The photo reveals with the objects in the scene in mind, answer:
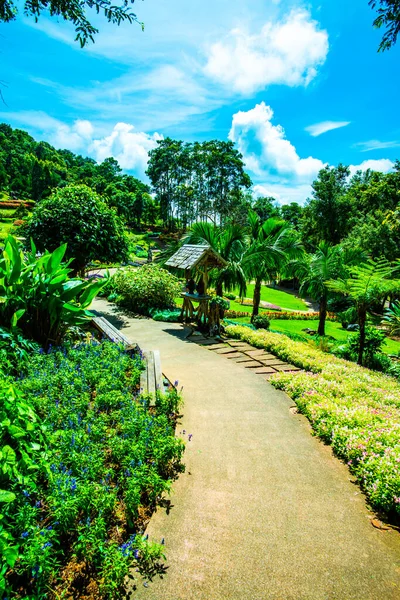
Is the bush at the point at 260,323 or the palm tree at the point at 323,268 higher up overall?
the palm tree at the point at 323,268

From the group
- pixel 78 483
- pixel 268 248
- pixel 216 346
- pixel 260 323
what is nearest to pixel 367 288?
pixel 268 248

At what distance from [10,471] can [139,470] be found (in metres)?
1.29

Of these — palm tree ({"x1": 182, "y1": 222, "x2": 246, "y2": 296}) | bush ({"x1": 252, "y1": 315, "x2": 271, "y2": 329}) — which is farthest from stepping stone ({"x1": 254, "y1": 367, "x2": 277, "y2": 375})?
bush ({"x1": 252, "y1": 315, "x2": 271, "y2": 329})

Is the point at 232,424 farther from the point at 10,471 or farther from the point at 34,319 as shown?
the point at 34,319

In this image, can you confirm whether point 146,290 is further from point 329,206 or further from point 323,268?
point 329,206

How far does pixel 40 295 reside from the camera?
5883 millimetres

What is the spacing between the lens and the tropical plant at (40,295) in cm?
576

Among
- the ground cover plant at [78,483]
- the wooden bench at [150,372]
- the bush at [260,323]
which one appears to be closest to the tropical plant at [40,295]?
the wooden bench at [150,372]

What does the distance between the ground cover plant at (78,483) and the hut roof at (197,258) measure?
5.96 metres

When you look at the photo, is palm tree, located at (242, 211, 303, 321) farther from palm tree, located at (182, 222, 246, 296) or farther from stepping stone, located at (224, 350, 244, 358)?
stepping stone, located at (224, 350, 244, 358)

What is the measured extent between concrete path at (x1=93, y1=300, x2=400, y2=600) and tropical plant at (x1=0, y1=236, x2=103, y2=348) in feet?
9.66

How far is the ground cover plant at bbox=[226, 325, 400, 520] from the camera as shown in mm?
3748

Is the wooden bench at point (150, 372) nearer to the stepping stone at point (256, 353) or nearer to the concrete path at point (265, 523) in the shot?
the concrete path at point (265, 523)

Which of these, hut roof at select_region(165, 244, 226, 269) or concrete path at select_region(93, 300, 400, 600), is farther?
hut roof at select_region(165, 244, 226, 269)
